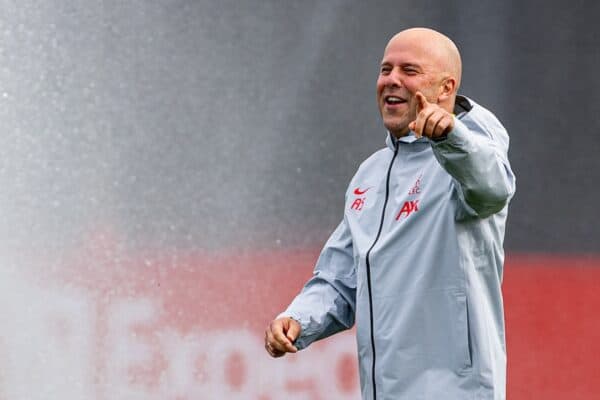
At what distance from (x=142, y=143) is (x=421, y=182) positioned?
3.76ft

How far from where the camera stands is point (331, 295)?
7.63 feet

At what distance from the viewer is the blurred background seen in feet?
9.98

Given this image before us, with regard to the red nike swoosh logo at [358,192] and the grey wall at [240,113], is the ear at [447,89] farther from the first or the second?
the grey wall at [240,113]

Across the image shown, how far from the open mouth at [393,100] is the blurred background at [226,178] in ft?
3.20

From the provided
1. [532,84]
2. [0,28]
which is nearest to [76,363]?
[0,28]

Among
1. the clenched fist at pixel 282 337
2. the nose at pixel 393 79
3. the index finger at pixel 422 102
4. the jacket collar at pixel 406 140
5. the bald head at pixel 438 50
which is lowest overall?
the clenched fist at pixel 282 337

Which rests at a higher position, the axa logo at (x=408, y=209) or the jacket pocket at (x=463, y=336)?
the axa logo at (x=408, y=209)

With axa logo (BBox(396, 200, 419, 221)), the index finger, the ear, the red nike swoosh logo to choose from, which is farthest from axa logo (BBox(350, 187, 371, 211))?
the index finger

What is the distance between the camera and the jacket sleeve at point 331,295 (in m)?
2.27

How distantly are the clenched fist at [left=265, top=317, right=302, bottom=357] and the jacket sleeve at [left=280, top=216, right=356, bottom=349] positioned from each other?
0.15 feet

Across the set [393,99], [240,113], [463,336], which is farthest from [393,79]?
[240,113]

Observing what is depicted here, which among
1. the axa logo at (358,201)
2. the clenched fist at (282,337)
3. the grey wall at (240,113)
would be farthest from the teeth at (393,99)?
the grey wall at (240,113)

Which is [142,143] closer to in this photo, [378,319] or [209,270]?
[209,270]

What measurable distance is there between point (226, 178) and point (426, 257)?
113cm
